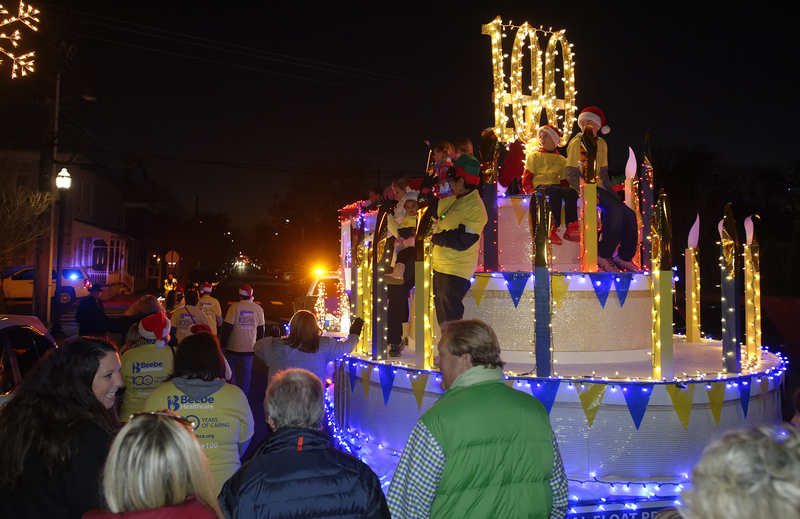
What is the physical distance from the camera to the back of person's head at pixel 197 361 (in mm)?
3594

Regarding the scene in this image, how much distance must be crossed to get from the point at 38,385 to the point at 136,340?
266cm

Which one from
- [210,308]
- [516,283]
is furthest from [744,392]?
[210,308]

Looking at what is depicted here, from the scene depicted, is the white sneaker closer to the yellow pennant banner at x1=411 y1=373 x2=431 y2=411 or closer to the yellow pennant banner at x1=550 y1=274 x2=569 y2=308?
the yellow pennant banner at x1=550 y1=274 x2=569 y2=308

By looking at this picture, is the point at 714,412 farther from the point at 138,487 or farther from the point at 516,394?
the point at 138,487

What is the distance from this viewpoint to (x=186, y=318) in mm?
8586

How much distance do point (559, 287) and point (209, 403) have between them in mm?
3888

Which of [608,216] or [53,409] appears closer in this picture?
[53,409]

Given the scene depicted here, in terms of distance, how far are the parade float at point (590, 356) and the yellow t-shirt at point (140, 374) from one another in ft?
7.04

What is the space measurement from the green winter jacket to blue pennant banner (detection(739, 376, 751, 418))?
11.4ft

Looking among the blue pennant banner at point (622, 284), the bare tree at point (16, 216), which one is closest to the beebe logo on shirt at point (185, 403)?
the blue pennant banner at point (622, 284)

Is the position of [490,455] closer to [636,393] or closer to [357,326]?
[636,393]

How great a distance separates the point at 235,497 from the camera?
227cm

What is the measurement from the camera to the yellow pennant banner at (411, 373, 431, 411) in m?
5.39

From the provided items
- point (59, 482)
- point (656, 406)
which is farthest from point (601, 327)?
point (59, 482)
